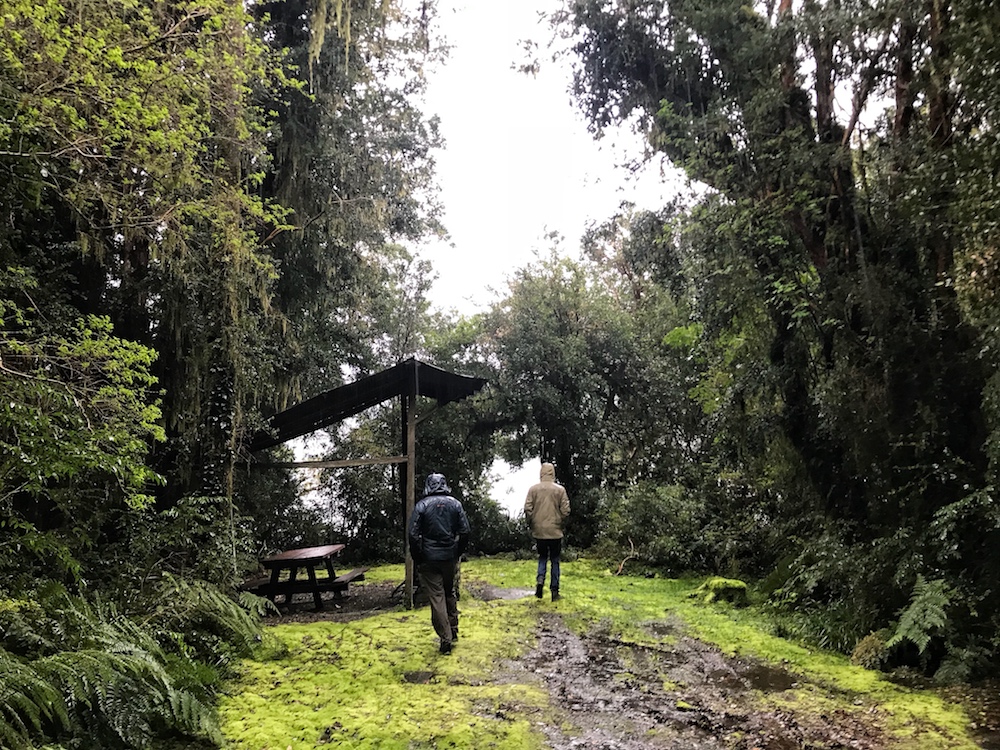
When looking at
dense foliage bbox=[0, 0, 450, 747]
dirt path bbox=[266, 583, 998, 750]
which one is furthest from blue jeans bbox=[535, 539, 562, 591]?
dense foliage bbox=[0, 0, 450, 747]

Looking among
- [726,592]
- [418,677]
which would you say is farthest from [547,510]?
[418,677]

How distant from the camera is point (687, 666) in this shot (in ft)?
19.4

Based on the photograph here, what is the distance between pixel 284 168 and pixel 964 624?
10.9m

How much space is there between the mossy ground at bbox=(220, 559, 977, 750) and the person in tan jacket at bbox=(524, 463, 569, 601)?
515 millimetres

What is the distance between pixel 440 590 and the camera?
253 inches

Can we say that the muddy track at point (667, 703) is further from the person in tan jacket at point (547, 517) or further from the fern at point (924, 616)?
the person in tan jacket at point (547, 517)

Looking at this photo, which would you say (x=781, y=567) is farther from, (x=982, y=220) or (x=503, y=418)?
(x=503, y=418)

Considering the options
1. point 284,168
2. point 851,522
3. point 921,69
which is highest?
point 284,168

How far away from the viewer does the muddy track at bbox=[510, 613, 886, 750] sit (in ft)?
13.4

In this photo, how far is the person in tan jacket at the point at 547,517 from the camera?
8812 millimetres

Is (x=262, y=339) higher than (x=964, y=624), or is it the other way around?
(x=262, y=339)

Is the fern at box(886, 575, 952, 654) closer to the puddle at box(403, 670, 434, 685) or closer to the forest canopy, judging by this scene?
the forest canopy

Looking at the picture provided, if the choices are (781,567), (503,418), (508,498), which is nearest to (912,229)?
(781,567)

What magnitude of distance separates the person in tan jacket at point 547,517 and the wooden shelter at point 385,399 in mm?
1742
